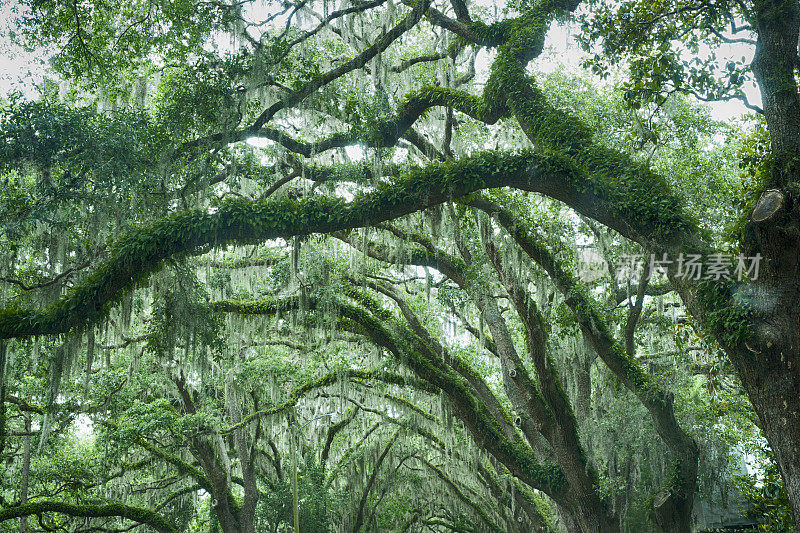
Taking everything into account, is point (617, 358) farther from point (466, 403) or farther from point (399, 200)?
point (399, 200)

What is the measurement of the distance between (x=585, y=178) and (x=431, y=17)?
3.27 metres

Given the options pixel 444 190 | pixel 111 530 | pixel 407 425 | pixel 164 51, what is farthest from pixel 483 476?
pixel 164 51

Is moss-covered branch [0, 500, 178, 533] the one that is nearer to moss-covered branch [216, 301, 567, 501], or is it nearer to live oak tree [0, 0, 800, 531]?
live oak tree [0, 0, 800, 531]

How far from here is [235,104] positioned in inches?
307

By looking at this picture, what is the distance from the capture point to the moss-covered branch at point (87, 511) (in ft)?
33.2

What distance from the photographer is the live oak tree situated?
538cm

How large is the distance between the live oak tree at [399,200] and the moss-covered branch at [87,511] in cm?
5

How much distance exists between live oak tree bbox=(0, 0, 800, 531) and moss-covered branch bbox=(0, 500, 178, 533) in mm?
47
